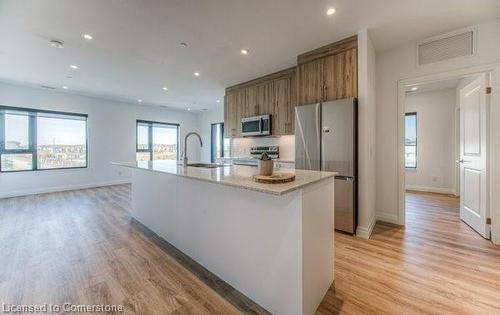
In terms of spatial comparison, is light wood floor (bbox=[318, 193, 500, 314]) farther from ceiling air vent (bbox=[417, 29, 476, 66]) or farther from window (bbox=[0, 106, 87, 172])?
window (bbox=[0, 106, 87, 172])

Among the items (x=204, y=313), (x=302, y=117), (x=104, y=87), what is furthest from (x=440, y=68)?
(x=104, y=87)

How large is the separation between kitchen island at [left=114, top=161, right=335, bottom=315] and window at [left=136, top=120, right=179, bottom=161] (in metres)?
6.02

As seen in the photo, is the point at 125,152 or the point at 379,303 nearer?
the point at 379,303

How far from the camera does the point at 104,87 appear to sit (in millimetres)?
5281

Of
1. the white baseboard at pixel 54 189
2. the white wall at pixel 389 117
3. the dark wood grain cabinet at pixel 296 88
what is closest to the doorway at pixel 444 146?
the white wall at pixel 389 117

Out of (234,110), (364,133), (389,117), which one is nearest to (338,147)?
(364,133)

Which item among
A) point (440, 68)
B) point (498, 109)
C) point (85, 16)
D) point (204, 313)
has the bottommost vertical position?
point (204, 313)

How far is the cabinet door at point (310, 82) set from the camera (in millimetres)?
3197

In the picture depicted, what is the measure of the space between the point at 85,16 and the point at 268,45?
2.30 meters

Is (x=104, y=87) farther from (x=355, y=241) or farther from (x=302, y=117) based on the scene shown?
(x=355, y=241)

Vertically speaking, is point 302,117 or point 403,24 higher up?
point 403,24

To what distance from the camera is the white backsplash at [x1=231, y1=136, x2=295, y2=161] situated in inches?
191

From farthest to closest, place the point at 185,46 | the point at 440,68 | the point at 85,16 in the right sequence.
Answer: the point at 185,46 → the point at 440,68 → the point at 85,16

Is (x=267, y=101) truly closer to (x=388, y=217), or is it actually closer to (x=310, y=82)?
(x=310, y=82)
